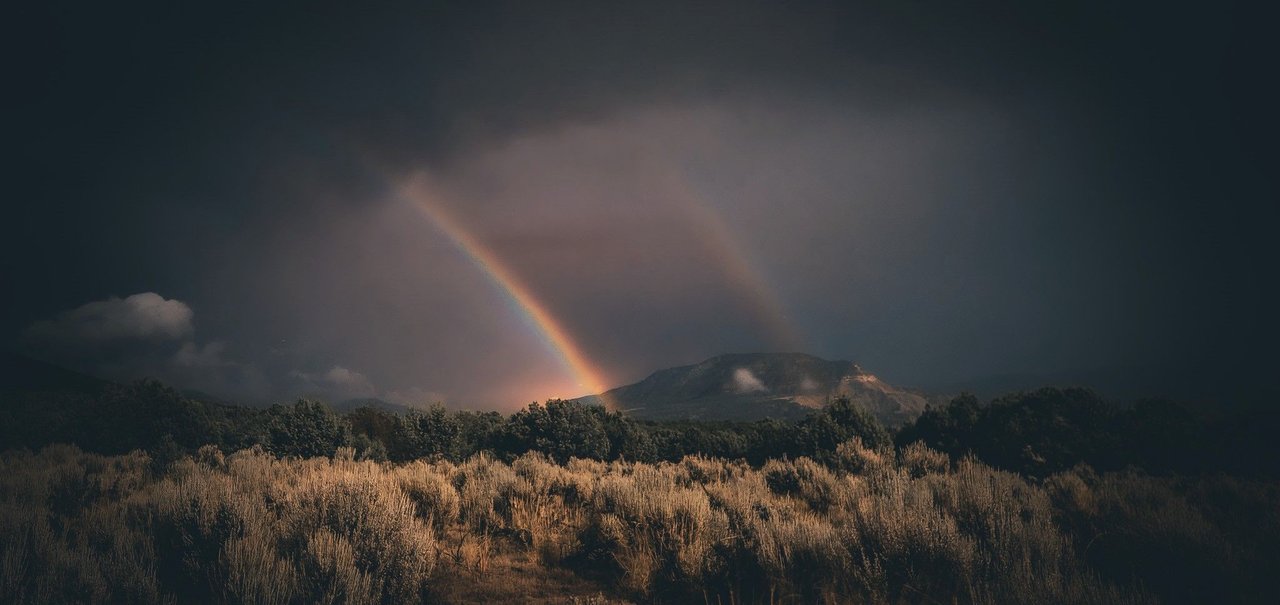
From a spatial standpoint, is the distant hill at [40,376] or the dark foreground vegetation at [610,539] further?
the distant hill at [40,376]

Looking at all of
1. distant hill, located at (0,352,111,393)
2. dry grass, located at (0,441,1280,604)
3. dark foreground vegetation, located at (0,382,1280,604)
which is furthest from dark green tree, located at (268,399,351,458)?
distant hill, located at (0,352,111,393)

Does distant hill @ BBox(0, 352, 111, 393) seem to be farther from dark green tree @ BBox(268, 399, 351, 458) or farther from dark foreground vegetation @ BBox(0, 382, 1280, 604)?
dark foreground vegetation @ BBox(0, 382, 1280, 604)

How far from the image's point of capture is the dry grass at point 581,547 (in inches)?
208

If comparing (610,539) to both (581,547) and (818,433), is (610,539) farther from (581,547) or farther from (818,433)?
(818,433)

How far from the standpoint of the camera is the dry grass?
5.29m

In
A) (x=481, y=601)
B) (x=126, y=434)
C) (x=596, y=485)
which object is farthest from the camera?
(x=126, y=434)

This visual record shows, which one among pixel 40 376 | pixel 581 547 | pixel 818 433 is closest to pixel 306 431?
pixel 581 547

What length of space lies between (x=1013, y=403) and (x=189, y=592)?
31988mm

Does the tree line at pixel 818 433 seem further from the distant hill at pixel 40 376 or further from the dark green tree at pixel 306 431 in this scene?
the distant hill at pixel 40 376

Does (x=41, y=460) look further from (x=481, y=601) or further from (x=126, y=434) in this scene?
(x=481, y=601)

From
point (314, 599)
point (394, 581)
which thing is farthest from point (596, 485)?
point (314, 599)

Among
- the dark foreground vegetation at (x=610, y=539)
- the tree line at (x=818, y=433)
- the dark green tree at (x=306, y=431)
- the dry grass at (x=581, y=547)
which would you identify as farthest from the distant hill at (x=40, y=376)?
the dry grass at (x=581, y=547)

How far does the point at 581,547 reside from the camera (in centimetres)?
830

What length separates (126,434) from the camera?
2189 cm
